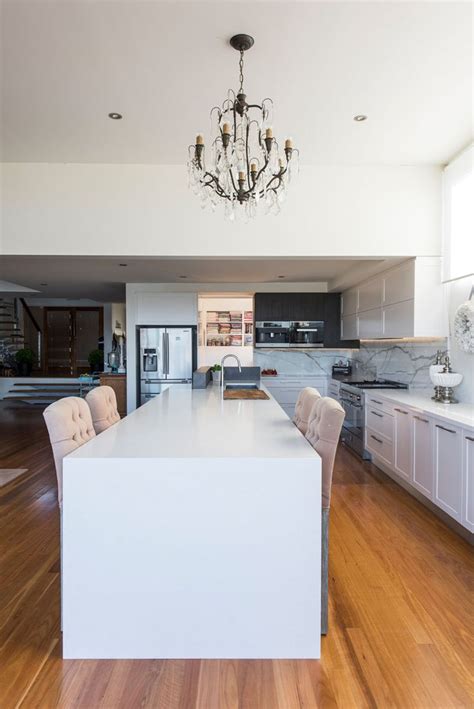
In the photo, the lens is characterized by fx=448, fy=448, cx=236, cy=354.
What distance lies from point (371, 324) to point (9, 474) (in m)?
4.42

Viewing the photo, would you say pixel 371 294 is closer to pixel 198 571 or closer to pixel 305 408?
pixel 305 408

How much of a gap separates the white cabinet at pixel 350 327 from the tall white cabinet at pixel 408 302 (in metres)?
0.59

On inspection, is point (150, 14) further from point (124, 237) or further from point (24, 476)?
point (24, 476)

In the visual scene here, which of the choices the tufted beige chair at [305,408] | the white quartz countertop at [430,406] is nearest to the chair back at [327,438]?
the tufted beige chair at [305,408]

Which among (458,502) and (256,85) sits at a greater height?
(256,85)

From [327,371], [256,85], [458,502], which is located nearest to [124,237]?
[256,85]

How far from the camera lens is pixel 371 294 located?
5562 mm

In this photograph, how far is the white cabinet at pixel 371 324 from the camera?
5.20m

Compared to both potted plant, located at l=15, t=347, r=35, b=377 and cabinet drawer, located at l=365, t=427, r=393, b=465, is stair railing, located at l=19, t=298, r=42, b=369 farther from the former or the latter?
cabinet drawer, located at l=365, t=427, r=393, b=465

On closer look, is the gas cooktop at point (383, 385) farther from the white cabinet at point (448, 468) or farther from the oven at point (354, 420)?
the white cabinet at point (448, 468)

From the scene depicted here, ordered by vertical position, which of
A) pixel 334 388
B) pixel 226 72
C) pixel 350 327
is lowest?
pixel 334 388

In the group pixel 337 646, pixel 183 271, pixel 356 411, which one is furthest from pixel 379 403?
pixel 183 271

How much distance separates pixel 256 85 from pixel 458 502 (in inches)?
116

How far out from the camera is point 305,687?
1.69 meters
